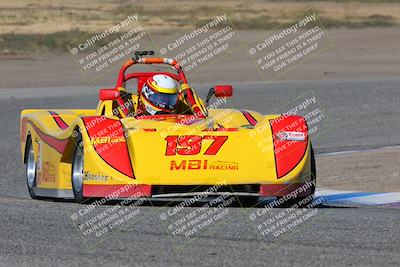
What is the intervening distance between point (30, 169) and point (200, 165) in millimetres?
3127

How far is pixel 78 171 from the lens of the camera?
37.2ft

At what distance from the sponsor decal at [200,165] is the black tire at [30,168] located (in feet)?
8.36

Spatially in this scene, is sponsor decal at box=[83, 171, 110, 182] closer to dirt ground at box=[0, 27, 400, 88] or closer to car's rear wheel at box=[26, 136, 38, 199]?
car's rear wheel at box=[26, 136, 38, 199]

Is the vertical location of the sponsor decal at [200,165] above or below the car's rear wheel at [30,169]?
below

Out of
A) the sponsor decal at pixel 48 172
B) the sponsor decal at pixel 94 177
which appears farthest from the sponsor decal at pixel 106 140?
the sponsor decal at pixel 48 172

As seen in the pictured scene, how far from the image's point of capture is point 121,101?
13016mm

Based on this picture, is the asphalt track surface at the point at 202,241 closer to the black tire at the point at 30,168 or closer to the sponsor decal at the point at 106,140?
the sponsor decal at the point at 106,140

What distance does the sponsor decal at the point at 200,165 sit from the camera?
10734mm


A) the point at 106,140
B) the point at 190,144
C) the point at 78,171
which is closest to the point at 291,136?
the point at 190,144

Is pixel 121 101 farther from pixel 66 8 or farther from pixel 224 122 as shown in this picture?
pixel 66 8

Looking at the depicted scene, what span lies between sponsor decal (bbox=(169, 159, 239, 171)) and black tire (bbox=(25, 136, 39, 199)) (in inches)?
100

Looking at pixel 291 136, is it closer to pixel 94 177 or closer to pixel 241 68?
pixel 94 177

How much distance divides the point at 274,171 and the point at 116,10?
1892 inches

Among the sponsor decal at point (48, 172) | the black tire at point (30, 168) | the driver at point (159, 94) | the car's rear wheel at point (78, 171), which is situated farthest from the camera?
the black tire at point (30, 168)
